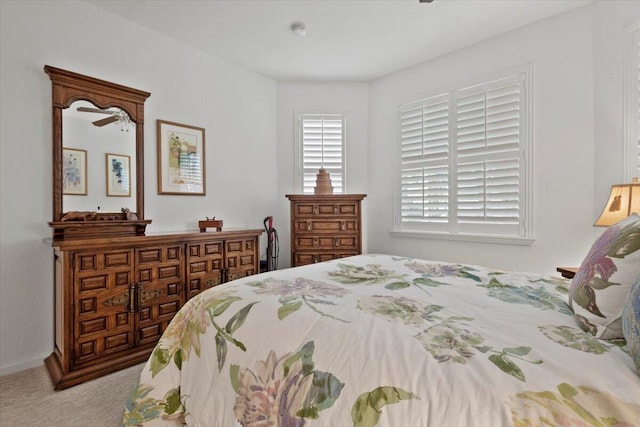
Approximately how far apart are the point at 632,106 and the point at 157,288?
3787mm

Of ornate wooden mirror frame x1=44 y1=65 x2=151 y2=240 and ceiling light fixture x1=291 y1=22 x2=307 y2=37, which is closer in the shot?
ornate wooden mirror frame x1=44 y1=65 x2=151 y2=240

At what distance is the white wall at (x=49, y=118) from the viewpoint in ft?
7.50

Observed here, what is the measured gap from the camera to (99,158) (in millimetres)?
2666

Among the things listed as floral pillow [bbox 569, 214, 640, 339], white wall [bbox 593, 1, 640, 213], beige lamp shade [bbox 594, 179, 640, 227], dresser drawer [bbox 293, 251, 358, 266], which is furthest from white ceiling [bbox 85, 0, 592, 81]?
floral pillow [bbox 569, 214, 640, 339]

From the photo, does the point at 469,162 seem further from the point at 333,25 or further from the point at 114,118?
the point at 114,118

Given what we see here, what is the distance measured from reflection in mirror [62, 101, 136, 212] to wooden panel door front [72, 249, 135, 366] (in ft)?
1.88

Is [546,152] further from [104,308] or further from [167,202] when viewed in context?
[104,308]

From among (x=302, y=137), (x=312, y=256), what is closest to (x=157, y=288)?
(x=312, y=256)

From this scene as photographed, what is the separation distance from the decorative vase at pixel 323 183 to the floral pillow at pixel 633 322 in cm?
316

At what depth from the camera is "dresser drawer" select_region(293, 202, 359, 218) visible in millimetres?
3711

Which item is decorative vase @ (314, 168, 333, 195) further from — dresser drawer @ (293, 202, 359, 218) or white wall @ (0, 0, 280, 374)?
white wall @ (0, 0, 280, 374)

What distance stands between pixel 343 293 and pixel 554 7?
10.2 ft

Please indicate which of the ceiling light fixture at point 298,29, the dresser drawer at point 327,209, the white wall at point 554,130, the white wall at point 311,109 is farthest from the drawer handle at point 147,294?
the white wall at point 554,130

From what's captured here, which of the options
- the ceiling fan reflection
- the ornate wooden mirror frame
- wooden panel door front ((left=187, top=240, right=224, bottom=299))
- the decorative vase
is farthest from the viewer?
the decorative vase
